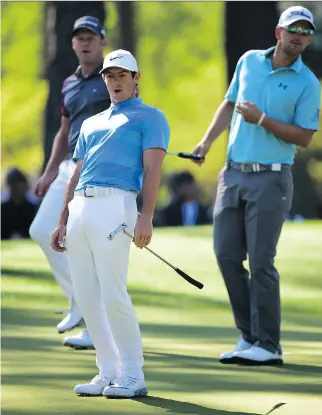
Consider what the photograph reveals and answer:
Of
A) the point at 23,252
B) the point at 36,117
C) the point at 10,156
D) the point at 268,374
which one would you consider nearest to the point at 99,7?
the point at 23,252

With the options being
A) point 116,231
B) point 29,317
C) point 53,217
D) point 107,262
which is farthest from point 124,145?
point 29,317

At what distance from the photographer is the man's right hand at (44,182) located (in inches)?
443

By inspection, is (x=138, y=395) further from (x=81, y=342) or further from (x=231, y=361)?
(x=81, y=342)

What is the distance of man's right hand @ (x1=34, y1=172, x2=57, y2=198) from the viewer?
11.2 metres

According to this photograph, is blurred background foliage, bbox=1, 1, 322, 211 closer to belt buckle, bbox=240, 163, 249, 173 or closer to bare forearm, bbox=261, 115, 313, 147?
belt buckle, bbox=240, 163, 249, 173

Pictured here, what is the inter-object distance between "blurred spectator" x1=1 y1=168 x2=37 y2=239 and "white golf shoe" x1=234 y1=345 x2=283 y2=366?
34.8 feet

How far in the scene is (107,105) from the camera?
10.5 meters

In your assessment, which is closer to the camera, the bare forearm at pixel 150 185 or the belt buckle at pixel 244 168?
the bare forearm at pixel 150 185

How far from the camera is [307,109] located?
9734 millimetres

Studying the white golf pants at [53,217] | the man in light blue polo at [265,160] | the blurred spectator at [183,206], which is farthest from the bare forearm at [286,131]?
the blurred spectator at [183,206]

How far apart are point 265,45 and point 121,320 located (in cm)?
1729

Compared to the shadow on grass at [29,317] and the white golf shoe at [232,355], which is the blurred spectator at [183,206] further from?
the white golf shoe at [232,355]

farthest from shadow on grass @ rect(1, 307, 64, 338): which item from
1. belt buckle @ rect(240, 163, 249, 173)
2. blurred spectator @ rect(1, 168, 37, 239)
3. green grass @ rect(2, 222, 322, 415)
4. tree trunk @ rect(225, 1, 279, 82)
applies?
tree trunk @ rect(225, 1, 279, 82)

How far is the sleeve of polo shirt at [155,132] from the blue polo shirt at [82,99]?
92.9 inches
